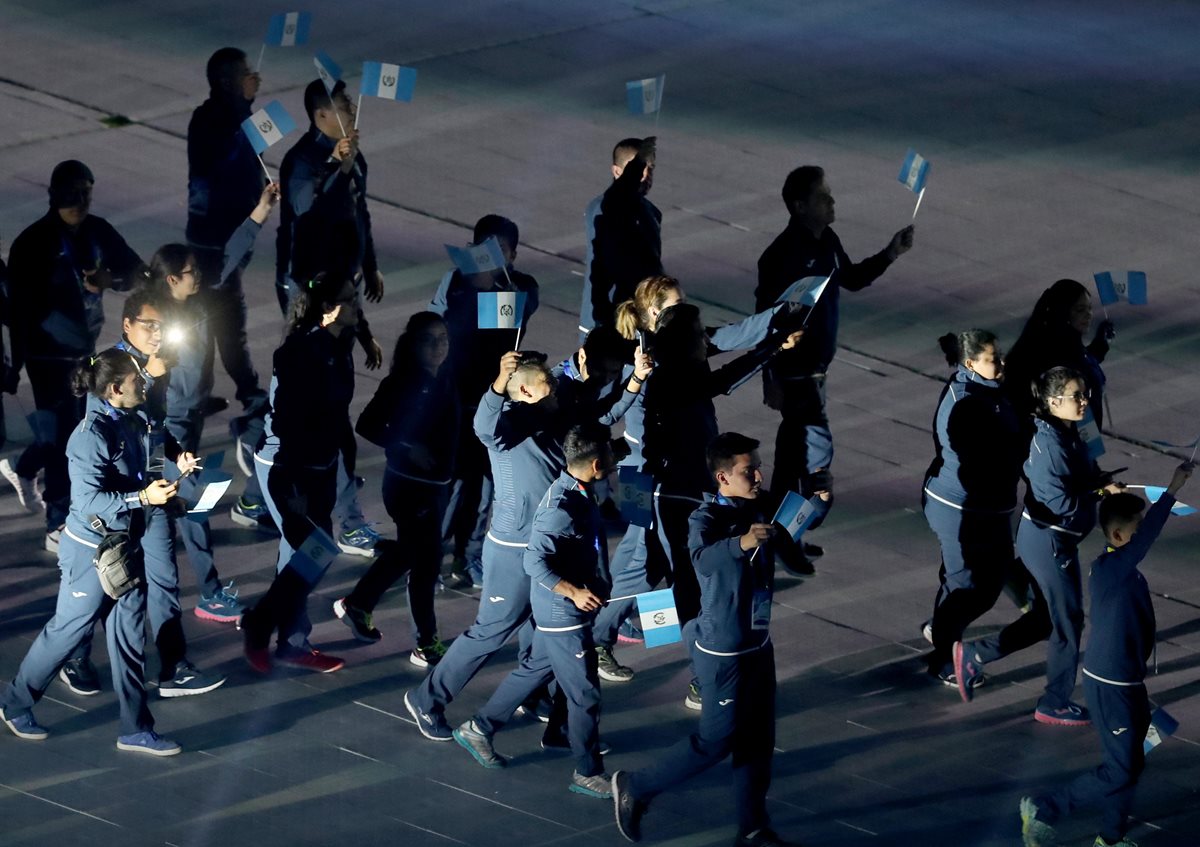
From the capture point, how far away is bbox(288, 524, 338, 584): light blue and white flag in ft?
35.0

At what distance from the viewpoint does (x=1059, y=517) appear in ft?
35.6

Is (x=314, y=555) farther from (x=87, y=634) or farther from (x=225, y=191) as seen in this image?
(x=225, y=191)

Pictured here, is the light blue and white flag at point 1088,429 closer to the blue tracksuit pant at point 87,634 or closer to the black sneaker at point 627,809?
the black sneaker at point 627,809

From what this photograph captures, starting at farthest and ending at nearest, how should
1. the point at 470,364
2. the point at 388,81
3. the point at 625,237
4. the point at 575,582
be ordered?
the point at 388,81 < the point at 625,237 < the point at 470,364 < the point at 575,582

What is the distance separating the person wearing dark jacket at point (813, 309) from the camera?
12.5 metres

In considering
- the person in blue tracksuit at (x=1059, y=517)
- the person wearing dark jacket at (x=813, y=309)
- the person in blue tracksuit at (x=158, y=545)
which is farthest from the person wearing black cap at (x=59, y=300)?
the person in blue tracksuit at (x=1059, y=517)

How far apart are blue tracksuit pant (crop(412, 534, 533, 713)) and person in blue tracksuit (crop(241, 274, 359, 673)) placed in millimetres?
889

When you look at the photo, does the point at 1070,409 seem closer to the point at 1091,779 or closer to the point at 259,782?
the point at 1091,779

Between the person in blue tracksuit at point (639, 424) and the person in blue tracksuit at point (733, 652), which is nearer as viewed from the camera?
the person in blue tracksuit at point (733, 652)

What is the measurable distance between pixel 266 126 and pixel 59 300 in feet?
5.02

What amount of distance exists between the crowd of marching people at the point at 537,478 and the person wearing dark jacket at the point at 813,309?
17 mm

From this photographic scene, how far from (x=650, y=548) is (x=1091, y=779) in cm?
250

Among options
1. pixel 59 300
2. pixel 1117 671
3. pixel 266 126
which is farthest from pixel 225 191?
pixel 1117 671

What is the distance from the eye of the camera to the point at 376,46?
20.9 metres
